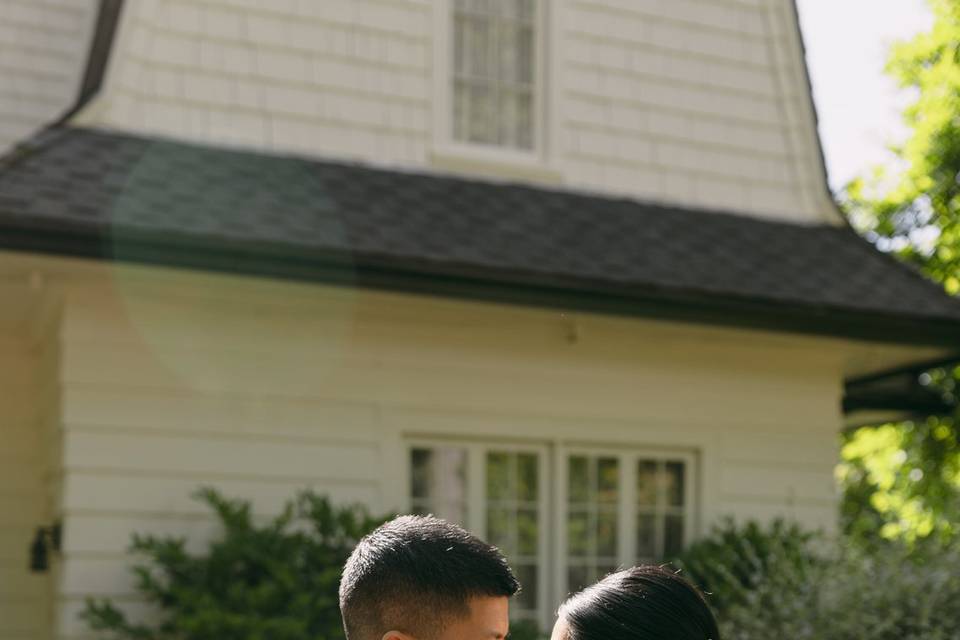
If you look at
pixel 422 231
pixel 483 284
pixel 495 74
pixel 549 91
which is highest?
pixel 495 74

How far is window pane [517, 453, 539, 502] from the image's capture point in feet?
31.7

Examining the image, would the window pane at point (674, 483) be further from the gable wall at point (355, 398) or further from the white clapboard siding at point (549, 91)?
the white clapboard siding at point (549, 91)

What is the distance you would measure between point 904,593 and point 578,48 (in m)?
4.49

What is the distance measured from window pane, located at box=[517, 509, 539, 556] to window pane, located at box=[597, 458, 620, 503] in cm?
55

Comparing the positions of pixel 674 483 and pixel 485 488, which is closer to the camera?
pixel 485 488

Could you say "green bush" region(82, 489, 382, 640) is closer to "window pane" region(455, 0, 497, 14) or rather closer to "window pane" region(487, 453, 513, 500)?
"window pane" region(487, 453, 513, 500)

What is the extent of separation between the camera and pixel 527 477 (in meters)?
9.69

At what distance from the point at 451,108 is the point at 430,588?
25.2ft

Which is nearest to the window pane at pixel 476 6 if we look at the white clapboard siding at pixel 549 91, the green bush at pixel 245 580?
the white clapboard siding at pixel 549 91

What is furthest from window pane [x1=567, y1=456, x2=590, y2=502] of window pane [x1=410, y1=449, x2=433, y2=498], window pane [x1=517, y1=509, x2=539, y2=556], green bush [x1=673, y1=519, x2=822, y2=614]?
window pane [x1=410, y1=449, x2=433, y2=498]

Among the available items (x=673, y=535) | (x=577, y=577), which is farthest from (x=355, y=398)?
(x=673, y=535)

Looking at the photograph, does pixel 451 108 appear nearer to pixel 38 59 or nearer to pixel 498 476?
pixel 498 476

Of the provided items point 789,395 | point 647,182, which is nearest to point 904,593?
point 789,395

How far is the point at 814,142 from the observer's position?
11.4 meters
